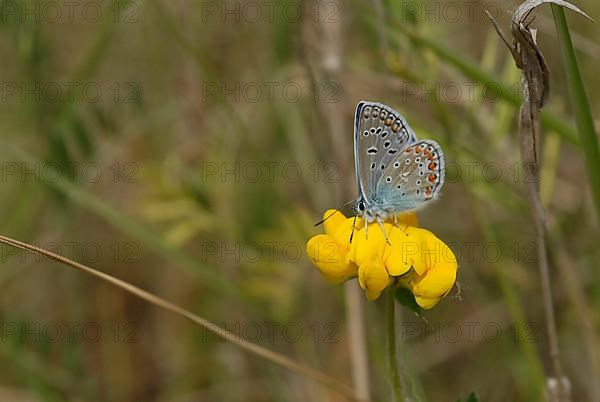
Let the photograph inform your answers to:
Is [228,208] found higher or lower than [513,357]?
higher

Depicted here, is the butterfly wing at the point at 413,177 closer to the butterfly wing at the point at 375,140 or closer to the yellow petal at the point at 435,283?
the butterfly wing at the point at 375,140

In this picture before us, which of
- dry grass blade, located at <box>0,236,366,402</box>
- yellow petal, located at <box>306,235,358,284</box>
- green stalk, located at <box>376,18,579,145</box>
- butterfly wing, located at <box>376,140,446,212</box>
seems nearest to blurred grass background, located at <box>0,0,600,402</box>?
green stalk, located at <box>376,18,579,145</box>

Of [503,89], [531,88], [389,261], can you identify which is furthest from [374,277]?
[503,89]

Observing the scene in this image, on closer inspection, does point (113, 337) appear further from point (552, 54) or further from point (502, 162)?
point (552, 54)

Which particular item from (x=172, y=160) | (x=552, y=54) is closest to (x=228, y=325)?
(x=172, y=160)

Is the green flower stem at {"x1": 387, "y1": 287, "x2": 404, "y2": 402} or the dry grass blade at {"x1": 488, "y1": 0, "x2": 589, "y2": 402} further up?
the dry grass blade at {"x1": 488, "y1": 0, "x2": 589, "y2": 402}

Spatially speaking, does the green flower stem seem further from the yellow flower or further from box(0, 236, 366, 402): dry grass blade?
box(0, 236, 366, 402): dry grass blade
